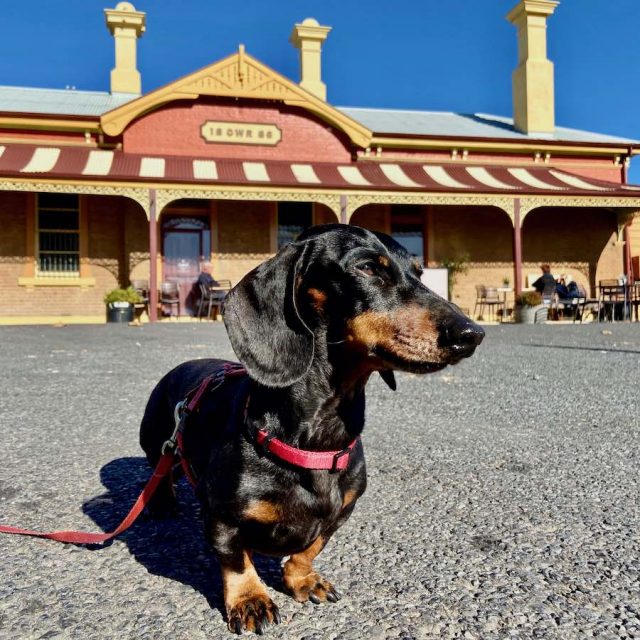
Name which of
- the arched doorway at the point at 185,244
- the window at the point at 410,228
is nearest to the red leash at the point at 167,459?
the arched doorway at the point at 185,244

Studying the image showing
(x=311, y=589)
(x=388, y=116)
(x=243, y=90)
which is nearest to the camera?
(x=311, y=589)

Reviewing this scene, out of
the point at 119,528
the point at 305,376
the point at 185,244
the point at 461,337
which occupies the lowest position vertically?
the point at 119,528

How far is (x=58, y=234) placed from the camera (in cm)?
1455

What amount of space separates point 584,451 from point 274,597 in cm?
207

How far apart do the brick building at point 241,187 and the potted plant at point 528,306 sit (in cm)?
80

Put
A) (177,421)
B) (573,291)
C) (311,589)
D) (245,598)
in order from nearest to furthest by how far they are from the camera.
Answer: (245,598) < (311,589) < (177,421) < (573,291)

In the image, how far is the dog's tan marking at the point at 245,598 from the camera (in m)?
1.42

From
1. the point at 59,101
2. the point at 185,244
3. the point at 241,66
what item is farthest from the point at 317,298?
the point at 59,101

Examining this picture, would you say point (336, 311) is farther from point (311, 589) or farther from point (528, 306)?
point (528, 306)

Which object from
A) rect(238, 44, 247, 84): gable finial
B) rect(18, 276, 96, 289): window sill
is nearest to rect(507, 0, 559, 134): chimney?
rect(238, 44, 247, 84): gable finial

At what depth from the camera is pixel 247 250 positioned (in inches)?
602

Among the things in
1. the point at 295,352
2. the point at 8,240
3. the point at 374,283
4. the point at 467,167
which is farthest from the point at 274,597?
the point at 467,167

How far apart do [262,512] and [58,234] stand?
1487 centimetres

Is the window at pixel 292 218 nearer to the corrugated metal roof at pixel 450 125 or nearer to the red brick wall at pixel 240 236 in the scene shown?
the red brick wall at pixel 240 236
